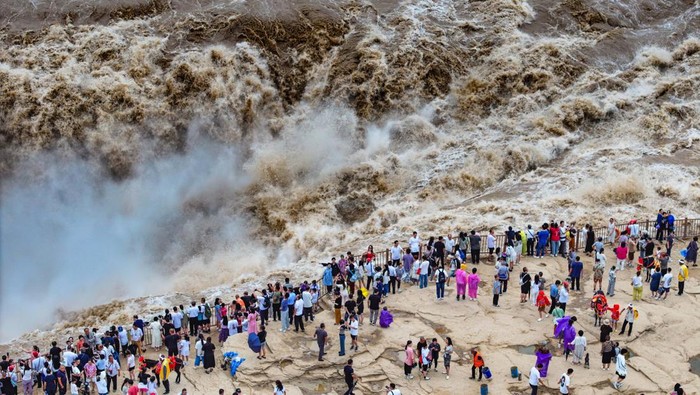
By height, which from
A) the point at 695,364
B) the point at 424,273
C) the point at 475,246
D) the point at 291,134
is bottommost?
the point at 695,364

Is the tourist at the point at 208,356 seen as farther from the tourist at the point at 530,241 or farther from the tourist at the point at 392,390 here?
the tourist at the point at 530,241

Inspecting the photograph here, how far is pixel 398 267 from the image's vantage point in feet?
66.3

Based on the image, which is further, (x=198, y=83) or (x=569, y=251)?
(x=198, y=83)

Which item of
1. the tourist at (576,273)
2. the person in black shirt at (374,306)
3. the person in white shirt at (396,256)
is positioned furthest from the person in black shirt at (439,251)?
the tourist at (576,273)

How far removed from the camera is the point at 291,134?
2995 centimetres

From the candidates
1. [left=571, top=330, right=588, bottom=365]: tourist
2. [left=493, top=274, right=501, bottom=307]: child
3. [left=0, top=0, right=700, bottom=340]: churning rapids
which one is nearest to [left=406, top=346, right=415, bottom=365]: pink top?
[left=571, top=330, right=588, bottom=365]: tourist

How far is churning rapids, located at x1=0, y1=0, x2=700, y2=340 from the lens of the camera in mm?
25734

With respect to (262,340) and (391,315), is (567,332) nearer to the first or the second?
(391,315)

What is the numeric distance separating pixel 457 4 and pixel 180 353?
24.7 metres

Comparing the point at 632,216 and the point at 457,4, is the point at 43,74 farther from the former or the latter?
the point at 632,216

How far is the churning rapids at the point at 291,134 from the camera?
25.7 meters

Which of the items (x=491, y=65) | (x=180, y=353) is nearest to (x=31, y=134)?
(x=180, y=353)

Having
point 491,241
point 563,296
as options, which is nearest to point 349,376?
point 563,296

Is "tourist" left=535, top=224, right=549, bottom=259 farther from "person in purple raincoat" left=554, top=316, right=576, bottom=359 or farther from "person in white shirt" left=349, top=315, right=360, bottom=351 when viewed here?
"person in white shirt" left=349, top=315, right=360, bottom=351
